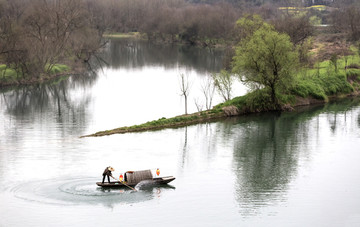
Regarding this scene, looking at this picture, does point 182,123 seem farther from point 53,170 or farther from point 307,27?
point 307,27

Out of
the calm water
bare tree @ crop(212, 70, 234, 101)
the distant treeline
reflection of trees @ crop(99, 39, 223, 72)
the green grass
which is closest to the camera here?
the calm water

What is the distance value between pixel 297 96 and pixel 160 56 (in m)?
58.8

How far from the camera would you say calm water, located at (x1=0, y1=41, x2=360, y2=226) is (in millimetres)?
33688

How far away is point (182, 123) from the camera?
2301 inches

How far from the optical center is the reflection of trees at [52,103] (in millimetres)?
60719

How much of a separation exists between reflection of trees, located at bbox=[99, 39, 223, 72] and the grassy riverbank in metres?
25.3

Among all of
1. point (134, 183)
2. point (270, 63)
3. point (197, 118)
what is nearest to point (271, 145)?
point (197, 118)

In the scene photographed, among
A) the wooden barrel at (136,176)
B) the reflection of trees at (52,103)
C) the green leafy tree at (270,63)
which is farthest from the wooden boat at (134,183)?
the green leafy tree at (270,63)

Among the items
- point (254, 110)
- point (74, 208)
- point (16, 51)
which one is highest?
point (16, 51)

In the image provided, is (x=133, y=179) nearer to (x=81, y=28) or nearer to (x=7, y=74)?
(x=7, y=74)

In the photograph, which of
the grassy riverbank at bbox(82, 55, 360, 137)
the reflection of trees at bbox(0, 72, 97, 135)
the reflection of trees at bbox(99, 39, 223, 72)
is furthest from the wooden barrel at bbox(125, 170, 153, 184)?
the reflection of trees at bbox(99, 39, 223, 72)

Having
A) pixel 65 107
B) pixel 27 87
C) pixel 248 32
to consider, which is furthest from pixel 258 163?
pixel 27 87

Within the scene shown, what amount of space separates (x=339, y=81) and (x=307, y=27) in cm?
2945

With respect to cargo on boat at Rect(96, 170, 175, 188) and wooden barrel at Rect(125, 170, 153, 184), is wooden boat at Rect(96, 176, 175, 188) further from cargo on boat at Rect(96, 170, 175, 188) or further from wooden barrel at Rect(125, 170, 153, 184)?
wooden barrel at Rect(125, 170, 153, 184)
